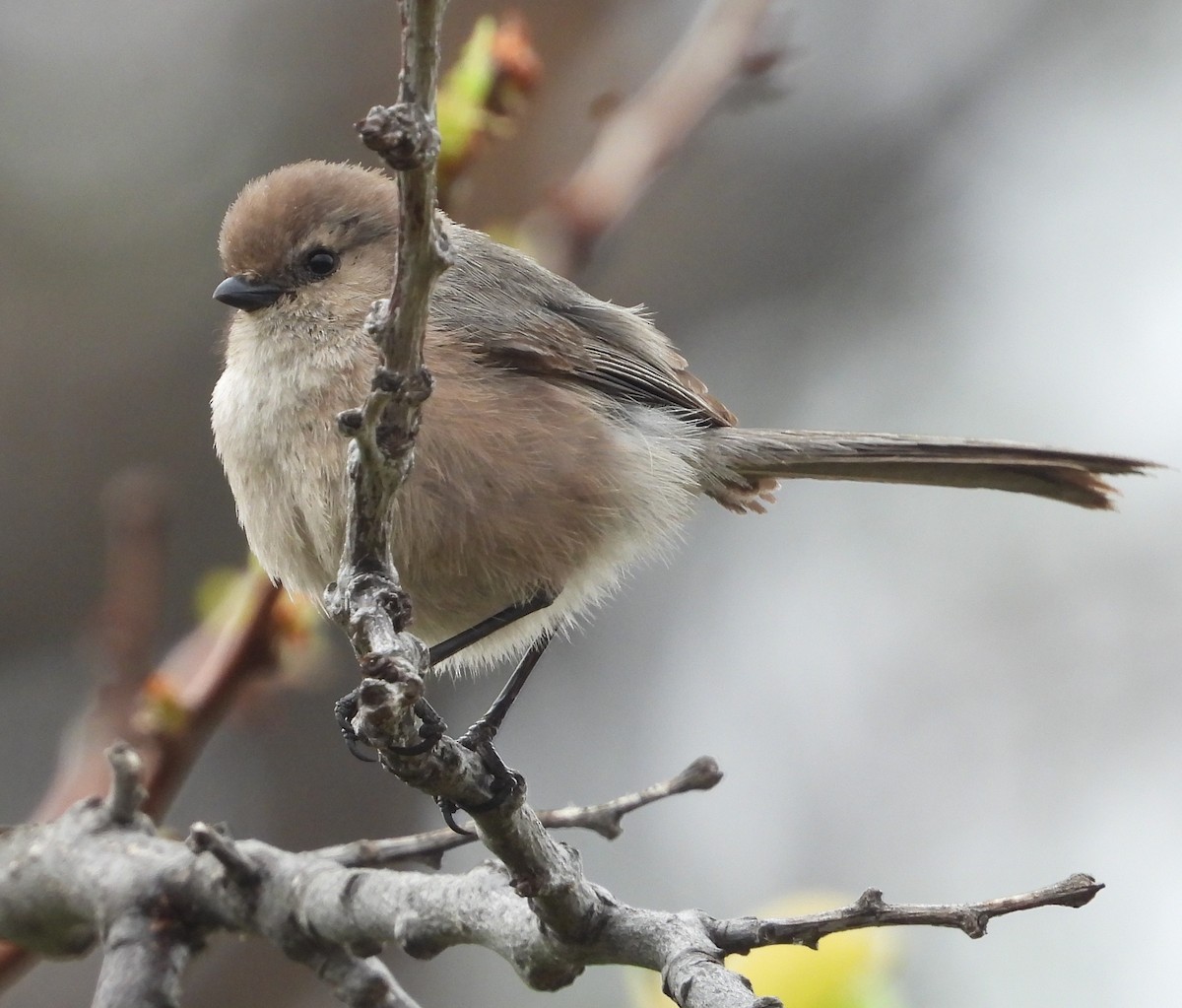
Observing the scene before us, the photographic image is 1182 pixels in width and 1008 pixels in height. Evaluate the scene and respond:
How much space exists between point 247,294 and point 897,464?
169cm

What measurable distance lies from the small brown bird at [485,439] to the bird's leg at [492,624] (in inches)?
0.6

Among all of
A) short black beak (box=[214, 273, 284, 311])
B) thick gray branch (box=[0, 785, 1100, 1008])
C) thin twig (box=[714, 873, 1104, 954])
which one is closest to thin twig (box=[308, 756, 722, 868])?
thick gray branch (box=[0, 785, 1100, 1008])

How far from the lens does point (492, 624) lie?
117 inches

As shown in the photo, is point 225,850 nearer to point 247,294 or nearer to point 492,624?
point 492,624

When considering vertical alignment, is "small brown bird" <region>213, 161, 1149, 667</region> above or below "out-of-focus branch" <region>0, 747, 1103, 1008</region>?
above

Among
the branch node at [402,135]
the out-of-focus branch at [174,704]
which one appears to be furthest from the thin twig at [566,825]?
the branch node at [402,135]

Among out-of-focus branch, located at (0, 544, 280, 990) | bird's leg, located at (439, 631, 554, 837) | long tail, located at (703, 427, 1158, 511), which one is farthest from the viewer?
long tail, located at (703, 427, 1158, 511)

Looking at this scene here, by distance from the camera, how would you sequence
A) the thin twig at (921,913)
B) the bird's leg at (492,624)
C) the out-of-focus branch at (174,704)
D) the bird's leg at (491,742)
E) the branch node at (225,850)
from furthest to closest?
the bird's leg at (492,624), the out-of-focus branch at (174,704), the branch node at (225,850), the bird's leg at (491,742), the thin twig at (921,913)

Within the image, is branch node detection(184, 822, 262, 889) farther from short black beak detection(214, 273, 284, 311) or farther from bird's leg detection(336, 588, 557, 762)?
short black beak detection(214, 273, 284, 311)

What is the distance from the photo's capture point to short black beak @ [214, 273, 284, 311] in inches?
119

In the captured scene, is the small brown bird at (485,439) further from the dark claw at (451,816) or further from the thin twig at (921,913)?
the thin twig at (921,913)

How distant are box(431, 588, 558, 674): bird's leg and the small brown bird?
0.01 metres

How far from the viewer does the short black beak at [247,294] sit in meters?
3.02

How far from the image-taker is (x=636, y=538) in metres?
3.18
